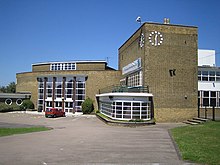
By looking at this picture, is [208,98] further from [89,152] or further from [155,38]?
[89,152]

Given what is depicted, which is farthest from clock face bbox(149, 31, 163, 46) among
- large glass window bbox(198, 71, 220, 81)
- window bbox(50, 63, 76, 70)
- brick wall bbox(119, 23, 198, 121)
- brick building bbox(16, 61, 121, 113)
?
window bbox(50, 63, 76, 70)

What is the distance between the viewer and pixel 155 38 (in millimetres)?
24688

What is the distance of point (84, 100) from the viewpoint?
38.0m

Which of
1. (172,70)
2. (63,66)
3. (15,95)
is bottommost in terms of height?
(15,95)

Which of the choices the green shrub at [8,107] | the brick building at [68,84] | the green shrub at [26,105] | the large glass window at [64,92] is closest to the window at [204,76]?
the brick building at [68,84]

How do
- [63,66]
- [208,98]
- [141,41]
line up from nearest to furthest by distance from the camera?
1. [141,41]
2. [208,98]
3. [63,66]

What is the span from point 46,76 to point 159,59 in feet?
75.2

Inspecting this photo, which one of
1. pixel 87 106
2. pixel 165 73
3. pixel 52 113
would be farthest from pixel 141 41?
pixel 52 113

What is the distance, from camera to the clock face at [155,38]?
24.6 m

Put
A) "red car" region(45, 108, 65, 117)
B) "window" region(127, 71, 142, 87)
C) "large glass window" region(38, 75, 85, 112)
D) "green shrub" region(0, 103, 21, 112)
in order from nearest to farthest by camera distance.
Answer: "window" region(127, 71, 142, 87), "red car" region(45, 108, 65, 117), "large glass window" region(38, 75, 85, 112), "green shrub" region(0, 103, 21, 112)

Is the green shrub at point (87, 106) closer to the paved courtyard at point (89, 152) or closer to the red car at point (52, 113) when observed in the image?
the red car at point (52, 113)

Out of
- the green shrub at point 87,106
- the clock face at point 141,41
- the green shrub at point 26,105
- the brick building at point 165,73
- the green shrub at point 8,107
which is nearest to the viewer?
the brick building at point 165,73

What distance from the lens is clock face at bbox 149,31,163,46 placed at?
24625mm

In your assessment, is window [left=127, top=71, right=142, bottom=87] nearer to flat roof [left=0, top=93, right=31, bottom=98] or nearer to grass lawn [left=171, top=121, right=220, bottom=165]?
grass lawn [left=171, top=121, right=220, bottom=165]
